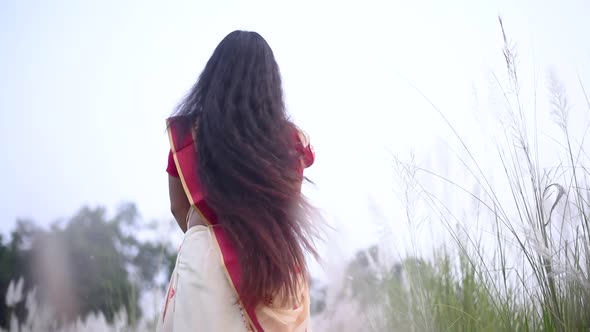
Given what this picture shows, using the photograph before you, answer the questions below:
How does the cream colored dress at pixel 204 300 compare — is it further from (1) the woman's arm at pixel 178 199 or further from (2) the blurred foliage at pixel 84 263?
(2) the blurred foliage at pixel 84 263

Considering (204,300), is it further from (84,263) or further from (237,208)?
(84,263)

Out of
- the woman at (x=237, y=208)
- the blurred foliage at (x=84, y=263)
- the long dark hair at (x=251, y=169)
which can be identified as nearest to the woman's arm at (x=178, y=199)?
the woman at (x=237, y=208)

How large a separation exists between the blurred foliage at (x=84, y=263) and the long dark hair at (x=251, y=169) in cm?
128

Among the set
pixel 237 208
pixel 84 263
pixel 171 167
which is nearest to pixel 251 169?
pixel 237 208

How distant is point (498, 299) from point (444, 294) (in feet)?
0.99

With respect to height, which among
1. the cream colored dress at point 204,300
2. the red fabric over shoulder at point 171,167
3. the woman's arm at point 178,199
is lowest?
the cream colored dress at point 204,300

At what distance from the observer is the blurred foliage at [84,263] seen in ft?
12.3

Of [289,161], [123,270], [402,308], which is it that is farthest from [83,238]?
[289,161]

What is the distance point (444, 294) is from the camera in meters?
2.96

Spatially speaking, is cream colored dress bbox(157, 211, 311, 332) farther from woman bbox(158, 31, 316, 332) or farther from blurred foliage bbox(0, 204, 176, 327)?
blurred foliage bbox(0, 204, 176, 327)

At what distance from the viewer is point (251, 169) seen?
7.20ft

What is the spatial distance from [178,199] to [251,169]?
0.92ft

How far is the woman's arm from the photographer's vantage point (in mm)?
2283

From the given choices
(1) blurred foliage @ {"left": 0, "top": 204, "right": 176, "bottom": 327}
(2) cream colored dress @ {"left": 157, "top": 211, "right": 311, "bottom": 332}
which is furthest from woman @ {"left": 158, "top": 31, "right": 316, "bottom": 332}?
(1) blurred foliage @ {"left": 0, "top": 204, "right": 176, "bottom": 327}
